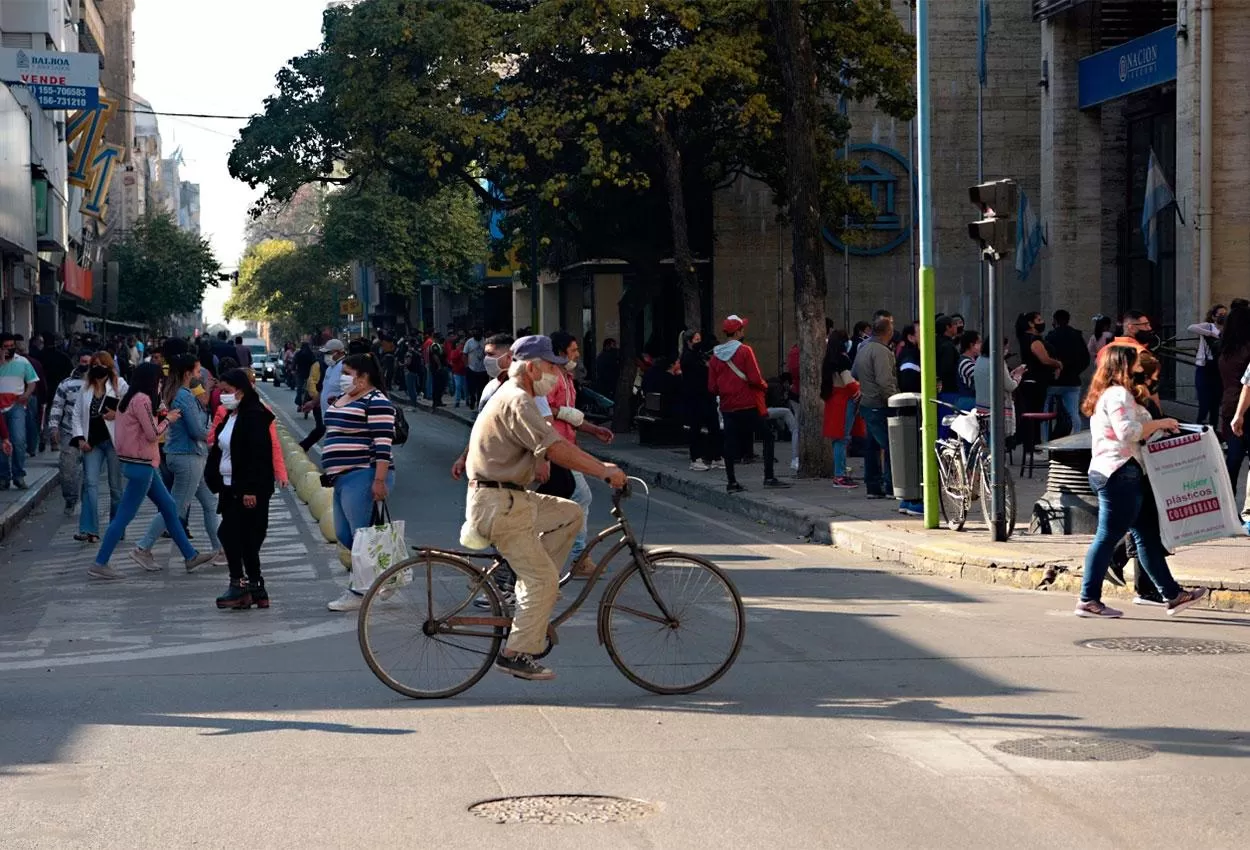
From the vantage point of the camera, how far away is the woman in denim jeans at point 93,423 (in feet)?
54.4

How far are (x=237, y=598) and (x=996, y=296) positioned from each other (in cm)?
642

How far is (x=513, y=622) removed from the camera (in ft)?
28.3

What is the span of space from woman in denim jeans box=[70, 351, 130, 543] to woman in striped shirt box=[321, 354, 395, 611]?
5174 mm

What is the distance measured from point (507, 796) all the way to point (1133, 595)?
6.71 m

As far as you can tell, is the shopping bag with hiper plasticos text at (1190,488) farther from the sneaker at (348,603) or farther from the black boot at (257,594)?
the black boot at (257,594)

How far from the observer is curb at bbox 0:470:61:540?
1809cm

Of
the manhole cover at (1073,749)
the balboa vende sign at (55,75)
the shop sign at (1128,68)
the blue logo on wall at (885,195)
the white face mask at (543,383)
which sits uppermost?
the balboa vende sign at (55,75)

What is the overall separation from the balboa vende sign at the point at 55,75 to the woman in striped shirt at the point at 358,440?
30353 mm

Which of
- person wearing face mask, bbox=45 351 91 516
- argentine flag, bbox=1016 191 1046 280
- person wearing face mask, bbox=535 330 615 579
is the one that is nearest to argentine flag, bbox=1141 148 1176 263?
argentine flag, bbox=1016 191 1046 280

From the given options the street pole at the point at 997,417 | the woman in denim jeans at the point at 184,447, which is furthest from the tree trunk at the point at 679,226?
the woman in denim jeans at the point at 184,447

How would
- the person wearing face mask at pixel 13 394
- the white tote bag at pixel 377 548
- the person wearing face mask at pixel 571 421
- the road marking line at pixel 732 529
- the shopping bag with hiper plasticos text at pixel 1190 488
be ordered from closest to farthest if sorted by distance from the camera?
the person wearing face mask at pixel 571 421 → the white tote bag at pixel 377 548 → the shopping bag with hiper plasticos text at pixel 1190 488 → the road marking line at pixel 732 529 → the person wearing face mask at pixel 13 394

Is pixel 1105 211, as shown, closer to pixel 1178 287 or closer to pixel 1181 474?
pixel 1178 287

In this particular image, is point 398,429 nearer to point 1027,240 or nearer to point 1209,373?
point 1209,373

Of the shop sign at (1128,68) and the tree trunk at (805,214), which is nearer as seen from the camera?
the tree trunk at (805,214)
